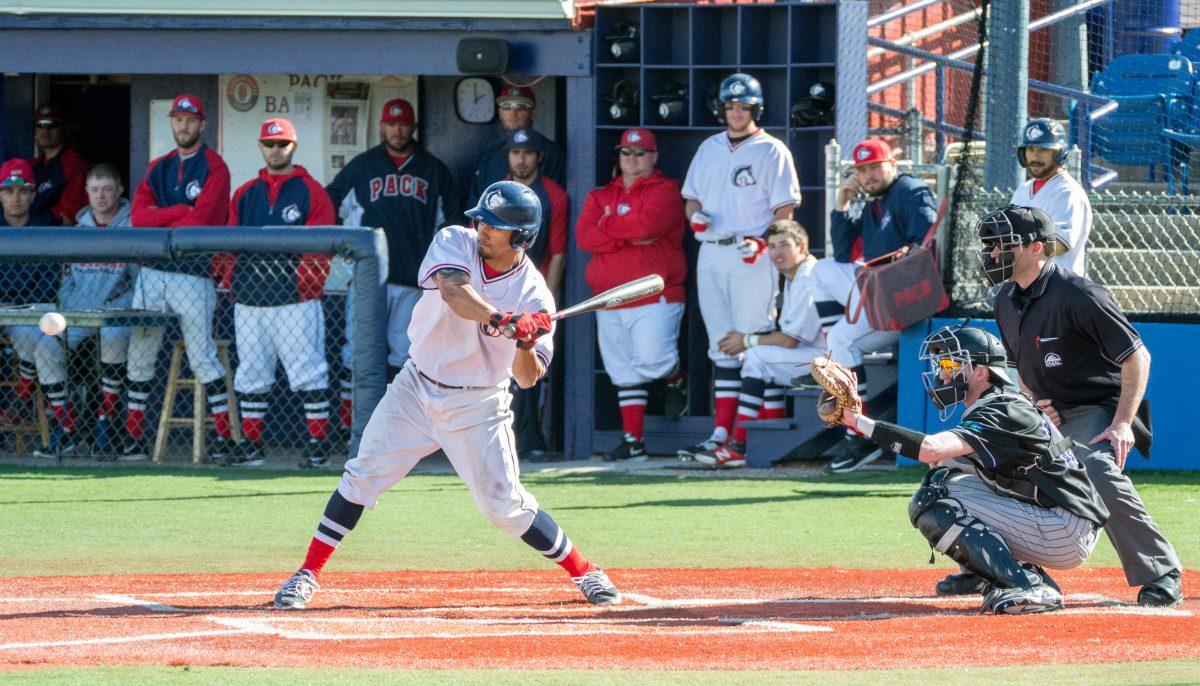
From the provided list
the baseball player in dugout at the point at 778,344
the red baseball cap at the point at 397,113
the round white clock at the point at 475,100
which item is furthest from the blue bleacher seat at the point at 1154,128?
the red baseball cap at the point at 397,113

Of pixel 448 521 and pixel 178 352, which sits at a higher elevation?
pixel 178 352

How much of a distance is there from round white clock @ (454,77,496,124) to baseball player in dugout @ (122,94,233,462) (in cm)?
190

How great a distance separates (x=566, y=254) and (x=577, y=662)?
6565 millimetres

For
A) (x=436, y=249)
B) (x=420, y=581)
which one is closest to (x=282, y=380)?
(x=420, y=581)

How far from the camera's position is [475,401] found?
5879 millimetres

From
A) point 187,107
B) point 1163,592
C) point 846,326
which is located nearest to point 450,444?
point 1163,592

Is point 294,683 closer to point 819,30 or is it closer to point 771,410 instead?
point 771,410

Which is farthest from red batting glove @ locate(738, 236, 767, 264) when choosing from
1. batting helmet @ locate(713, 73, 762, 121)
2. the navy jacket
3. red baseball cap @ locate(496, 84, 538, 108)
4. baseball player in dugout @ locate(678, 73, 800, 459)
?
red baseball cap @ locate(496, 84, 538, 108)

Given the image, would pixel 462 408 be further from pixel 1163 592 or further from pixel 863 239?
pixel 863 239

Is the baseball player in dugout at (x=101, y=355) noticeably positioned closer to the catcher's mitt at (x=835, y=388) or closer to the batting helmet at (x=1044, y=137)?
the batting helmet at (x=1044, y=137)

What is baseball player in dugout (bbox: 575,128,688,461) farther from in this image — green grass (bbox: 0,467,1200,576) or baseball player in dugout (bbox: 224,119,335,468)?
baseball player in dugout (bbox: 224,119,335,468)

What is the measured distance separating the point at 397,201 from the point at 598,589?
5.51m

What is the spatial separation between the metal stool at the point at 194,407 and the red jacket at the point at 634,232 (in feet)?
8.27

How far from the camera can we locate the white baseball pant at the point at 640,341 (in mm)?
10617
